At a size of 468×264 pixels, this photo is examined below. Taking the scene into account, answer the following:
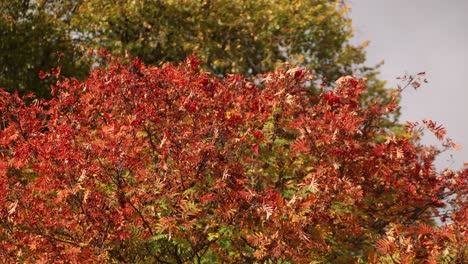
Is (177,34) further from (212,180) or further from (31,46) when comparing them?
(212,180)

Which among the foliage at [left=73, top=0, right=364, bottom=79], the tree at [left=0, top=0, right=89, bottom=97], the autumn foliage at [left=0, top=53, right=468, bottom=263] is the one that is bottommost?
the autumn foliage at [left=0, top=53, right=468, bottom=263]

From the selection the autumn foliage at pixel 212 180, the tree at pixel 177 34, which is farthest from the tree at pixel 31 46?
the autumn foliage at pixel 212 180

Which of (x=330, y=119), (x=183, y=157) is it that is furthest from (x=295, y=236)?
(x=330, y=119)

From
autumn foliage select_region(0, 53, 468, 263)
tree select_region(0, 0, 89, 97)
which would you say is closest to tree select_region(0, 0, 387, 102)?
tree select_region(0, 0, 89, 97)

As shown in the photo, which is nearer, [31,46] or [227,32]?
[31,46]

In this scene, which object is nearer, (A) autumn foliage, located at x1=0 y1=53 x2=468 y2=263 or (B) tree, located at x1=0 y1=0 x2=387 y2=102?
(A) autumn foliage, located at x1=0 y1=53 x2=468 y2=263

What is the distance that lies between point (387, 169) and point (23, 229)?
18.1 ft

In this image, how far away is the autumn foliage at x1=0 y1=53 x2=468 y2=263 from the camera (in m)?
7.30

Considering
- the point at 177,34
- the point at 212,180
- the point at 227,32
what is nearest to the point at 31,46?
the point at 177,34

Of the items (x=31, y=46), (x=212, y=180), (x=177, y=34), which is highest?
(x=177, y=34)

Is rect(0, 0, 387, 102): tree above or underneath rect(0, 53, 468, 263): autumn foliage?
above

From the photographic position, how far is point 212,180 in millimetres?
7668

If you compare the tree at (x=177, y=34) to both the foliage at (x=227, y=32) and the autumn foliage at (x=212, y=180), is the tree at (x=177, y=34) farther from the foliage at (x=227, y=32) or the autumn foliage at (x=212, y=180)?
the autumn foliage at (x=212, y=180)

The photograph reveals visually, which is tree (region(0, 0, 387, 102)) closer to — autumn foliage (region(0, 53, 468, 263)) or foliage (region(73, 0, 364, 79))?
foliage (region(73, 0, 364, 79))
